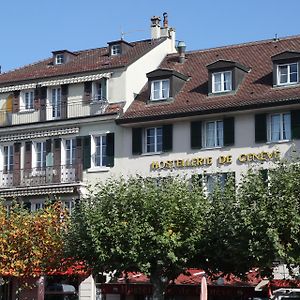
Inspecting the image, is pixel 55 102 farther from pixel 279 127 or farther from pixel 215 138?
pixel 279 127

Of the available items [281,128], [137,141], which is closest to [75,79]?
[137,141]

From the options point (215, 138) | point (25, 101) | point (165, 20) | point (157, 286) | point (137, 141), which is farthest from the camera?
point (165, 20)

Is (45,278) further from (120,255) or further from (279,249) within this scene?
(279,249)

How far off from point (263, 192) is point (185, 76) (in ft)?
49.3

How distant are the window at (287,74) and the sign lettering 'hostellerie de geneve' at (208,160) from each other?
3547 millimetres

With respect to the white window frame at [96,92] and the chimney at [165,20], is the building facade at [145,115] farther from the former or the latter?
the chimney at [165,20]

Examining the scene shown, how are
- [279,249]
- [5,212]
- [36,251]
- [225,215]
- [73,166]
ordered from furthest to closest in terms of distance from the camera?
1. [73,166]
2. [5,212]
3. [36,251]
4. [225,215]
5. [279,249]

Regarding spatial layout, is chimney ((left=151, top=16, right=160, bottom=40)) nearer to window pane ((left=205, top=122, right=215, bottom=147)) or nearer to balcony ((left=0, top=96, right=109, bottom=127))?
balcony ((left=0, top=96, right=109, bottom=127))

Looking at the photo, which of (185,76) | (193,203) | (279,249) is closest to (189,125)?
(185,76)

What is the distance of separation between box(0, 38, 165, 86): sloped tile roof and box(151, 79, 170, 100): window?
187 cm

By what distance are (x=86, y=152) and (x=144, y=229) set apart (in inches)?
466

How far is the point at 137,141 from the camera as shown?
150 feet

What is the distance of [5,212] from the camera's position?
44.3m

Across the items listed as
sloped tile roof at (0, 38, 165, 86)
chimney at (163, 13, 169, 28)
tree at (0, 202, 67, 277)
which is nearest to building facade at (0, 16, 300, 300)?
sloped tile roof at (0, 38, 165, 86)
